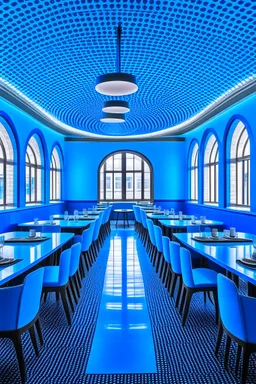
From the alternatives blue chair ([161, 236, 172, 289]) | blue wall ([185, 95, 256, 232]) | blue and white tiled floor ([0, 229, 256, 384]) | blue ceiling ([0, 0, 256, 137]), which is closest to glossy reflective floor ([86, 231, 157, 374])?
blue and white tiled floor ([0, 229, 256, 384])

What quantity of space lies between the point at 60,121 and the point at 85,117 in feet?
3.79

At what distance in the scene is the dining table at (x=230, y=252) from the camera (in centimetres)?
251

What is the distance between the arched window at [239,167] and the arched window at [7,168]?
18.1 feet

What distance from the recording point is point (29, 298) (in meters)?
2.40

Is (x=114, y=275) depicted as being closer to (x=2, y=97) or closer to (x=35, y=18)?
(x=35, y=18)

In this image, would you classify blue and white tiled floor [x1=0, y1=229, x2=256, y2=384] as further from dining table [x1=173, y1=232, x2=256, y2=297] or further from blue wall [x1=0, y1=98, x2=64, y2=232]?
blue wall [x1=0, y1=98, x2=64, y2=232]

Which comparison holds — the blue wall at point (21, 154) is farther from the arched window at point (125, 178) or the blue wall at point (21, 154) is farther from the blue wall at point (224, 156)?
the blue wall at point (224, 156)

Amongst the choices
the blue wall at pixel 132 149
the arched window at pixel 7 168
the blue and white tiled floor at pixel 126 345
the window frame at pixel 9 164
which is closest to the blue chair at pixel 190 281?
the blue and white tiled floor at pixel 126 345

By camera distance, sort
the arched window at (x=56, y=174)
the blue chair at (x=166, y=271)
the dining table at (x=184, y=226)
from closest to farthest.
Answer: the blue chair at (x=166, y=271), the dining table at (x=184, y=226), the arched window at (x=56, y=174)

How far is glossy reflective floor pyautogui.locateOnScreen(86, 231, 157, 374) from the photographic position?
2.73 metres

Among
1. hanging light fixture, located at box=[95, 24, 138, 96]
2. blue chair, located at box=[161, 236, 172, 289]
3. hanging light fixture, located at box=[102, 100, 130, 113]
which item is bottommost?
blue chair, located at box=[161, 236, 172, 289]

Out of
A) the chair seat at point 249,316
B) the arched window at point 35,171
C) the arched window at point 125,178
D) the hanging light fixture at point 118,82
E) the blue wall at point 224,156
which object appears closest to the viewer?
the chair seat at point 249,316

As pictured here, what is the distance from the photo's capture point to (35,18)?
372 cm

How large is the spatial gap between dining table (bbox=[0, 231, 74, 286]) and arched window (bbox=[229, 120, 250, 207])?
17.4 ft
